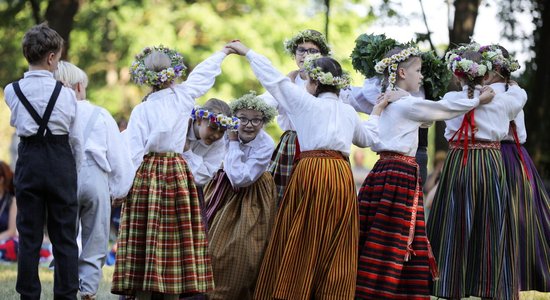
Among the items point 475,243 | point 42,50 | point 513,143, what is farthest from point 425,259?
point 42,50

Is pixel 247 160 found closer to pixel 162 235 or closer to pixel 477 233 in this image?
pixel 162 235

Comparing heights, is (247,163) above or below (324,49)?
below

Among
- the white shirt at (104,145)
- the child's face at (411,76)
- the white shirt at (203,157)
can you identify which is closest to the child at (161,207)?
the white shirt at (104,145)

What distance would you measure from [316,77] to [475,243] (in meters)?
1.68

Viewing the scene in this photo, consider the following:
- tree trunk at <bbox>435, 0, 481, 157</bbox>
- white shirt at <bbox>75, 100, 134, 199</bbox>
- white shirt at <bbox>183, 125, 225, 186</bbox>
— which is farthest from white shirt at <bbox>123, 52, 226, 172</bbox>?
tree trunk at <bbox>435, 0, 481, 157</bbox>

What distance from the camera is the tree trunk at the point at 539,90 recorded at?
1270 cm

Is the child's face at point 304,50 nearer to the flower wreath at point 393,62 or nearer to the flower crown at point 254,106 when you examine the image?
the flower crown at point 254,106

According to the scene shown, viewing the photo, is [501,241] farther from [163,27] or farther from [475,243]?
[163,27]

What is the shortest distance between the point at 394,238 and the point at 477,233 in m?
0.82

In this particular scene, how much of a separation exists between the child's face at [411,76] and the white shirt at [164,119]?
1273 mm

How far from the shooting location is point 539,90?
41.7ft

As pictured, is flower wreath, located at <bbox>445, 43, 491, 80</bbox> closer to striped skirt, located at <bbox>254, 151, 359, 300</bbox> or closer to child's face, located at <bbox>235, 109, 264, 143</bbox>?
striped skirt, located at <bbox>254, 151, 359, 300</bbox>

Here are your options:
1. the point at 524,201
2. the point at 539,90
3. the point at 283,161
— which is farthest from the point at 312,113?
the point at 539,90

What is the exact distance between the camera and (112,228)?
1068 centimetres
